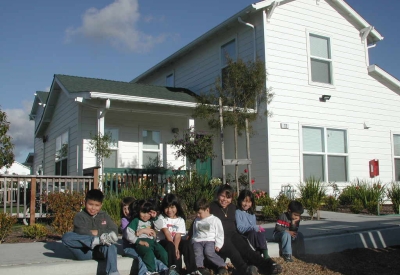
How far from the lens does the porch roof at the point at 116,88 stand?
40.0 feet

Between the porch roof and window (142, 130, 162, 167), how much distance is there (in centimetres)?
134

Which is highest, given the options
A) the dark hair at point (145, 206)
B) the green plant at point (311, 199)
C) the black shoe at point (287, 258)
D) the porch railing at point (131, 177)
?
the porch railing at point (131, 177)

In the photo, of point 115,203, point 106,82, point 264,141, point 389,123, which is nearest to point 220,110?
point 264,141

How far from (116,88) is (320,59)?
6778mm

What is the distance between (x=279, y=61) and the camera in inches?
523

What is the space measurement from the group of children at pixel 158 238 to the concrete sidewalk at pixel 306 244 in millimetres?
201

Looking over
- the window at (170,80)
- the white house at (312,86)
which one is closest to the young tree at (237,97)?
the white house at (312,86)

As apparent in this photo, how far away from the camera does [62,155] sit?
14242mm

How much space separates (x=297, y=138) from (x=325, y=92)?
210cm

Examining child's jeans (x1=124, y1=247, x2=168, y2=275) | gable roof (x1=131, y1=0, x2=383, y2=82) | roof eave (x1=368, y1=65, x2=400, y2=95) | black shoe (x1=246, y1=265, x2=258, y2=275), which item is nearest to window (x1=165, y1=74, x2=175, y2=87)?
gable roof (x1=131, y1=0, x2=383, y2=82)

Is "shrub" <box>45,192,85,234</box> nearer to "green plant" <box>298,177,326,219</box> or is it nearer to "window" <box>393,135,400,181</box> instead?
"green plant" <box>298,177,326,219</box>

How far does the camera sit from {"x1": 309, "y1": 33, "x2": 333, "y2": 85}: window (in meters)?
14.1

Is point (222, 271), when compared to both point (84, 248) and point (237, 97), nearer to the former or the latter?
point (84, 248)

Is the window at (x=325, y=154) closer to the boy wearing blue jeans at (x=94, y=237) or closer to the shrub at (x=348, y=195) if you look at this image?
the shrub at (x=348, y=195)
